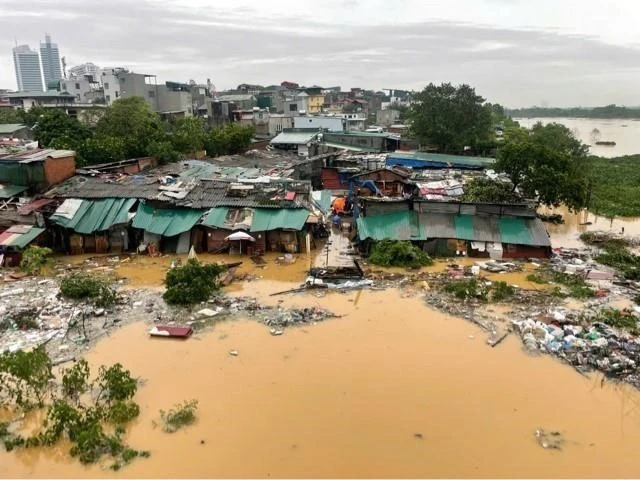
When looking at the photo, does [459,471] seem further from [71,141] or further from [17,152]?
[71,141]

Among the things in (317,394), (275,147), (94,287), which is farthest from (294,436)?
(275,147)

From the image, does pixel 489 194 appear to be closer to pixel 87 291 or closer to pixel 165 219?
pixel 165 219

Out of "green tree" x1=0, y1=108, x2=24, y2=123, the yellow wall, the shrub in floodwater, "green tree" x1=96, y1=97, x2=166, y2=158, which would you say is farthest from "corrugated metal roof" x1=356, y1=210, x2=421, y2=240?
the yellow wall

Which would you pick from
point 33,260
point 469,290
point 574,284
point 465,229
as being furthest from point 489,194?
point 33,260

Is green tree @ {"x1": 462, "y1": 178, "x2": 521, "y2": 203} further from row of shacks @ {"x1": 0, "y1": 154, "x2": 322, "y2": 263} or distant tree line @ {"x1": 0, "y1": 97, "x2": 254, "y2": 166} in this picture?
distant tree line @ {"x1": 0, "y1": 97, "x2": 254, "y2": 166}

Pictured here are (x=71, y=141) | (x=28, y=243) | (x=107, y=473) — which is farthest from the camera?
(x=71, y=141)

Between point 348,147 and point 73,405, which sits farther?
point 348,147
